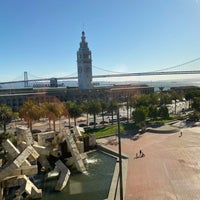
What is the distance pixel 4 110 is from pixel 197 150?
1118 inches

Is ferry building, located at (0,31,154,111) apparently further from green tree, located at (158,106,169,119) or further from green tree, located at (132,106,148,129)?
green tree, located at (132,106,148,129)

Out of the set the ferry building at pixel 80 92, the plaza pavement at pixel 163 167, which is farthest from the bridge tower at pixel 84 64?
the plaza pavement at pixel 163 167

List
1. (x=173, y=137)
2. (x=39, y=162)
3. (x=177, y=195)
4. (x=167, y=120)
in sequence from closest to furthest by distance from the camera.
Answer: (x=177, y=195) → (x=39, y=162) → (x=173, y=137) → (x=167, y=120)

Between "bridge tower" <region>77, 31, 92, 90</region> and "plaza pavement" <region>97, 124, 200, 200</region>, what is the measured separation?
6939cm

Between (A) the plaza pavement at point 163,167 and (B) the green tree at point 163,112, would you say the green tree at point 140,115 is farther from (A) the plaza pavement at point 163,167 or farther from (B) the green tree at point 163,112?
(B) the green tree at point 163,112

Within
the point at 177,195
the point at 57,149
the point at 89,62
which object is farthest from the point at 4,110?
the point at 89,62

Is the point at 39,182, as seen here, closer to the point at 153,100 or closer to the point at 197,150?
the point at 197,150

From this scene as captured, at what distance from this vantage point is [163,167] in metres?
25.7

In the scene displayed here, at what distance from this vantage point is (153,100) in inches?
2564

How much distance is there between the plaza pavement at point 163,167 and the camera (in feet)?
65.3

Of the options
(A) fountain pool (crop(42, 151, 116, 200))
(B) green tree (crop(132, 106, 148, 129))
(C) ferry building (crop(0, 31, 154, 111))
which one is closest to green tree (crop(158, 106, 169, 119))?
(B) green tree (crop(132, 106, 148, 129))

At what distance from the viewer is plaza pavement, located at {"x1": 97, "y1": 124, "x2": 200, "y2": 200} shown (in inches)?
783

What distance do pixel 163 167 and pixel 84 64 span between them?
3328 inches

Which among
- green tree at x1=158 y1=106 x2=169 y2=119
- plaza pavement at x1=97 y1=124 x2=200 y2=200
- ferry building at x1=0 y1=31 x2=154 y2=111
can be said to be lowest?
plaza pavement at x1=97 y1=124 x2=200 y2=200
